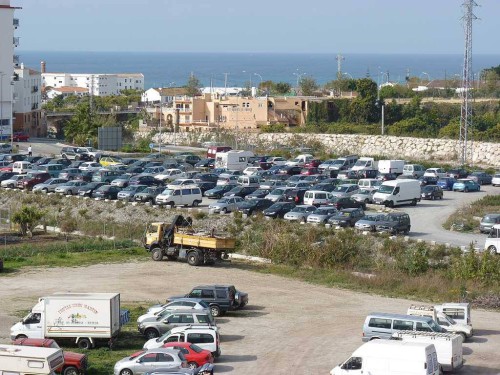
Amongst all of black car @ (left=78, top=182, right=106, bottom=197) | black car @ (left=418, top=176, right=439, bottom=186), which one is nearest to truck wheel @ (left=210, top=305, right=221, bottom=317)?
black car @ (left=78, top=182, right=106, bottom=197)

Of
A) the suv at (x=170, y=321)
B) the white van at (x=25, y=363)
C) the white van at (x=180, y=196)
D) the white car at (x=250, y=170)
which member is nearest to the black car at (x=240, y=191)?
the white van at (x=180, y=196)

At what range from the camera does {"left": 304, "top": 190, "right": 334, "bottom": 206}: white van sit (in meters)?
50.7

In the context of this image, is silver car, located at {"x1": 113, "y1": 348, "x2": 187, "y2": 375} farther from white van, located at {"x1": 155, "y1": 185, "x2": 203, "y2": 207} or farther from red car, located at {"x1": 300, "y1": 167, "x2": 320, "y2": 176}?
red car, located at {"x1": 300, "y1": 167, "x2": 320, "y2": 176}

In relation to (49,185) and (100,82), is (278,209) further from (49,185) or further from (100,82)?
(100,82)

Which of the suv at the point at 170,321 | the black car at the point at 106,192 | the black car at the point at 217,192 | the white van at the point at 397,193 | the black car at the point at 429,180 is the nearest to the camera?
the suv at the point at 170,321

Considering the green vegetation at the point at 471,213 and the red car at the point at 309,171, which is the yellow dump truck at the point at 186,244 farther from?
the red car at the point at 309,171

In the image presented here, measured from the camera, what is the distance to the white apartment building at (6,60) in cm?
8969

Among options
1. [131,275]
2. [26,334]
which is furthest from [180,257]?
[26,334]

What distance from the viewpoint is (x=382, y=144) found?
8300cm

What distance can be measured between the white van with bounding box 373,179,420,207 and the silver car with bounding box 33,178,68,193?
1728 centimetres

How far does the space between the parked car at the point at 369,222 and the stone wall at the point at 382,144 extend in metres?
30.5

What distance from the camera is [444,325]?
27844mm

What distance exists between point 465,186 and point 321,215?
Answer: 50.4 ft

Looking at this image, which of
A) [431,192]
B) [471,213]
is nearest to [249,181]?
[431,192]
